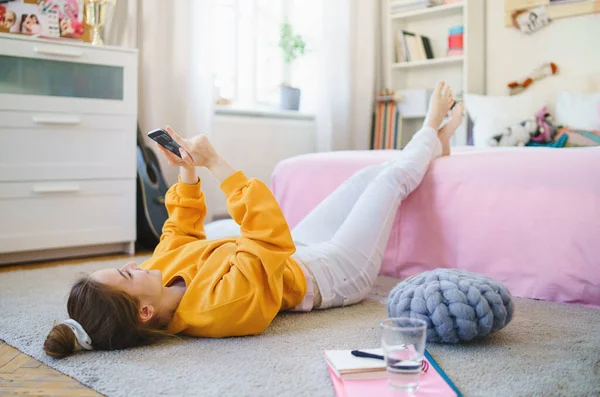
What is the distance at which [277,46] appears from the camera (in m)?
4.10

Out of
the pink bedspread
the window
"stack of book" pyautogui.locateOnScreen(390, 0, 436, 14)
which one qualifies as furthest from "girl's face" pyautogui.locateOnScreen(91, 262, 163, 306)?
"stack of book" pyautogui.locateOnScreen(390, 0, 436, 14)

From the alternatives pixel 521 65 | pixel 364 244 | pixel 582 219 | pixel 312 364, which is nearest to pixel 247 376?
pixel 312 364

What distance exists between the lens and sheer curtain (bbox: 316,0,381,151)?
402cm

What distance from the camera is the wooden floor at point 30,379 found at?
1.15 metres

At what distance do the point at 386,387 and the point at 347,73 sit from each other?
3251 mm

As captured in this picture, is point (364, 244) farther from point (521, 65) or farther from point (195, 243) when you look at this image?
point (521, 65)

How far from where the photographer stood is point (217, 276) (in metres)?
1.42

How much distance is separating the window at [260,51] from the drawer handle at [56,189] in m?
1.41

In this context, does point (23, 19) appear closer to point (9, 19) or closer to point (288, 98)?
point (9, 19)

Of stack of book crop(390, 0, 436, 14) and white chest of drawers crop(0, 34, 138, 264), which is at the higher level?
stack of book crop(390, 0, 436, 14)

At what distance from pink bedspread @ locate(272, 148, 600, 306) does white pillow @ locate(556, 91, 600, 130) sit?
117 centimetres

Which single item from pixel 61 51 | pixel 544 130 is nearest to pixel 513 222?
pixel 544 130

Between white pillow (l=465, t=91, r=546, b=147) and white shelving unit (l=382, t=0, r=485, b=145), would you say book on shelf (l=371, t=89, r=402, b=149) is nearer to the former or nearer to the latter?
white shelving unit (l=382, t=0, r=485, b=145)

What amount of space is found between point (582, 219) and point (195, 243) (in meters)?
1.12
